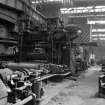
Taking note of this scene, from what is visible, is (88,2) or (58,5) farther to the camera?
(88,2)

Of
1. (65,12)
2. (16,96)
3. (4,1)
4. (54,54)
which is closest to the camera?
(16,96)

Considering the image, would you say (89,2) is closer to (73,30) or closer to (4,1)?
(73,30)

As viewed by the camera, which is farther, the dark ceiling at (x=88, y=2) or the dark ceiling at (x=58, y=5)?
the dark ceiling at (x=88, y=2)

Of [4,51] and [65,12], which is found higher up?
[65,12]

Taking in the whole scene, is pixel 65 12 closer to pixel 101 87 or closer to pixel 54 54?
pixel 54 54

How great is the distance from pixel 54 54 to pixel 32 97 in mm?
5462

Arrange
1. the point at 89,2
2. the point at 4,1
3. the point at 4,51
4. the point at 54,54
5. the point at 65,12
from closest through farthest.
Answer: the point at 4,1 → the point at 4,51 → the point at 54,54 → the point at 89,2 → the point at 65,12

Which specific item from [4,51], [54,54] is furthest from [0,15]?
[54,54]

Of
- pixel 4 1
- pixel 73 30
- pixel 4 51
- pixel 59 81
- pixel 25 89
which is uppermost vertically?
pixel 4 1

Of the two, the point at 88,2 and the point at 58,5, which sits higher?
the point at 88,2

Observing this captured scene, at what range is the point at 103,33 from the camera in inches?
1046

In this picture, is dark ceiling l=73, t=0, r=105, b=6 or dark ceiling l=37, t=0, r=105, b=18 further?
dark ceiling l=73, t=0, r=105, b=6

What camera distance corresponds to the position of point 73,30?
8500mm

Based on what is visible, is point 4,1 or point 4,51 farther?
point 4,51
